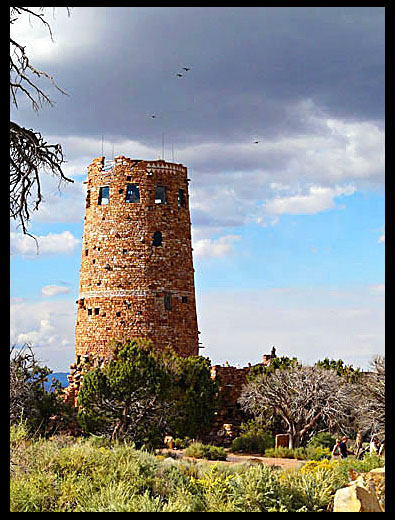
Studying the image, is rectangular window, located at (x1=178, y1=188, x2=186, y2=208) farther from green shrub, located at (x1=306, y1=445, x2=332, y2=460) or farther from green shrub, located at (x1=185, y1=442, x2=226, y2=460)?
green shrub, located at (x1=306, y1=445, x2=332, y2=460)

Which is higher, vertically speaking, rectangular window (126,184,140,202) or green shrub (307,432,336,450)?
rectangular window (126,184,140,202)

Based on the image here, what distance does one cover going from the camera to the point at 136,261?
127 ft

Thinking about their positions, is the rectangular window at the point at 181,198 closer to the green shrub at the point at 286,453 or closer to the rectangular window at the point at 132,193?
the rectangular window at the point at 132,193

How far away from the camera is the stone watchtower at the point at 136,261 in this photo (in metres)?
38.4

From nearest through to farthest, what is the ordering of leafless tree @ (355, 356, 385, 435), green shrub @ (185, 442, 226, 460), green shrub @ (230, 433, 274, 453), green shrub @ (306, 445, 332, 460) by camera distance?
A: leafless tree @ (355, 356, 385, 435), green shrub @ (306, 445, 332, 460), green shrub @ (185, 442, 226, 460), green shrub @ (230, 433, 274, 453)

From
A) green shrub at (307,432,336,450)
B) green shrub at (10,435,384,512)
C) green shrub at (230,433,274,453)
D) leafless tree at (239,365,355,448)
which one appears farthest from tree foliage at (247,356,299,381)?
green shrub at (10,435,384,512)

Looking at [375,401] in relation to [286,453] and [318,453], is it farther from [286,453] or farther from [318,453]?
[286,453]

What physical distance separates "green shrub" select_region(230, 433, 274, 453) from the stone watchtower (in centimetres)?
682

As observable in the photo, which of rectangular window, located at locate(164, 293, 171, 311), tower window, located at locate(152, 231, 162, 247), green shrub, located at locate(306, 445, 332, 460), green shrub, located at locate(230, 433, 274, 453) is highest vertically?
tower window, located at locate(152, 231, 162, 247)

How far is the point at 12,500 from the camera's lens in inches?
507

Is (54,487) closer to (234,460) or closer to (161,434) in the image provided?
(234,460)

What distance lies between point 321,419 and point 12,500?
22.7m

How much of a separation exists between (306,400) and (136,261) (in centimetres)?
1152

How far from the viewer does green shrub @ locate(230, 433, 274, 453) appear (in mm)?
32719
